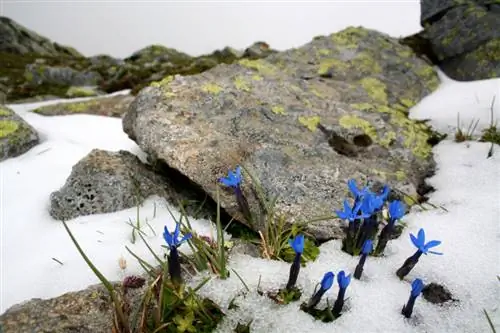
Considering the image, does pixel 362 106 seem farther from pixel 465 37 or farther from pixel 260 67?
pixel 465 37

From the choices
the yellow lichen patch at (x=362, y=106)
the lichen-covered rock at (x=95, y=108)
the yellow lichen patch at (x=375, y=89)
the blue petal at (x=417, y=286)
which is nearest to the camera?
the blue petal at (x=417, y=286)

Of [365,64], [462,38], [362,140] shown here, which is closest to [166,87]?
[362,140]

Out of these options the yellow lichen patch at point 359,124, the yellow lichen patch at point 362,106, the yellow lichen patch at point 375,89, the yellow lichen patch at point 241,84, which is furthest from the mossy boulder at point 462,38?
the yellow lichen patch at point 241,84

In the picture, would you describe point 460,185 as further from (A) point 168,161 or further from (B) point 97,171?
(B) point 97,171

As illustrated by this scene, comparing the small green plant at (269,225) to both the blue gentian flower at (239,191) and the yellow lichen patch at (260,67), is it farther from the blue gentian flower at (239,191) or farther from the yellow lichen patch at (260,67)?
the yellow lichen patch at (260,67)

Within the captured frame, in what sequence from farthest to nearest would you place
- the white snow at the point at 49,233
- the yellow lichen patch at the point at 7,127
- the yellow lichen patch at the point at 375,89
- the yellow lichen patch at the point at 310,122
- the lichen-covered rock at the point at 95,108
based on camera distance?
the lichen-covered rock at the point at 95,108, the yellow lichen patch at the point at 375,89, the yellow lichen patch at the point at 7,127, the yellow lichen patch at the point at 310,122, the white snow at the point at 49,233

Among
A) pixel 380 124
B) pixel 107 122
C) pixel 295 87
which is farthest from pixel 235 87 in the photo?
pixel 107 122

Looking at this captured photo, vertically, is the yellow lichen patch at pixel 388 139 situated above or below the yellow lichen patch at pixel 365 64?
below

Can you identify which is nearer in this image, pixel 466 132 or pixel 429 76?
pixel 466 132
